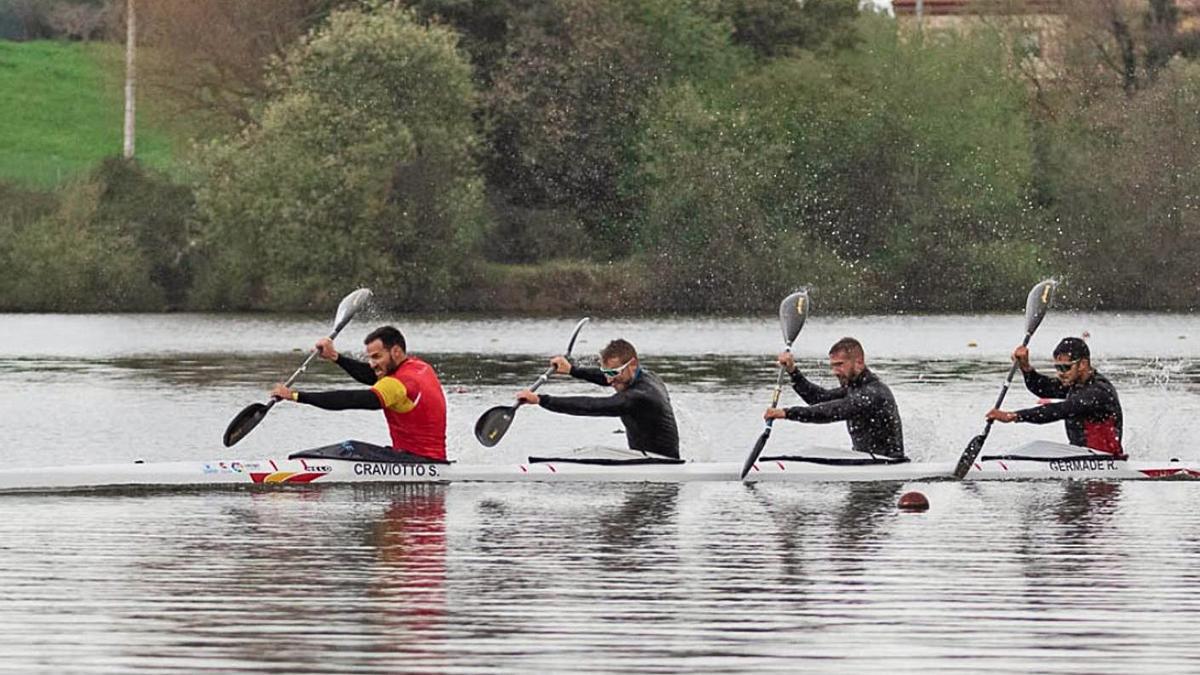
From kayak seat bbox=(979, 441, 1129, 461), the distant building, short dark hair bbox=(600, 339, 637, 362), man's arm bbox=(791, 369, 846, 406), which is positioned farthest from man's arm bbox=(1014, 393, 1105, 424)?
the distant building

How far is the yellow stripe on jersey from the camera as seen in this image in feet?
66.4

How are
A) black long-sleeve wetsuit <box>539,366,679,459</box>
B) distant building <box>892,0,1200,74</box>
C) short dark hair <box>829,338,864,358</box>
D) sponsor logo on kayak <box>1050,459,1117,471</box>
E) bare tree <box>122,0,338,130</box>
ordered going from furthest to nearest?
distant building <box>892,0,1200,74</box> → bare tree <box>122,0,338,130</box> → sponsor logo on kayak <box>1050,459,1117,471</box> → short dark hair <box>829,338,864,358</box> → black long-sleeve wetsuit <box>539,366,679,459</box>

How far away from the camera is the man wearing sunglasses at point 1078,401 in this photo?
2152cm

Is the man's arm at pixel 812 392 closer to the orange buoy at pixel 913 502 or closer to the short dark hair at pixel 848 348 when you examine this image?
the short dark hair at pixel 848 348

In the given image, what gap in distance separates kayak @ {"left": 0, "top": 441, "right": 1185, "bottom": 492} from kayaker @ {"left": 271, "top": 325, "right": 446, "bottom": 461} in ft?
0.62

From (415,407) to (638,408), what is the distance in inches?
74.4

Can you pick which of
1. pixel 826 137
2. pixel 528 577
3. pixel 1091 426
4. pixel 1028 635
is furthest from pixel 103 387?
pixel 826 137

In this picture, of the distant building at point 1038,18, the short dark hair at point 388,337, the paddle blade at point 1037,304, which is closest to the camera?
the short dark hair at point 388,337

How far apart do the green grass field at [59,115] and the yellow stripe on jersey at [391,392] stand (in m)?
61.5

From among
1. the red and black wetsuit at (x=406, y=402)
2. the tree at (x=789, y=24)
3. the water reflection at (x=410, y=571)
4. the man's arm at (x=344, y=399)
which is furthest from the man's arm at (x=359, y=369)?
the tree at (x=789, y=24)

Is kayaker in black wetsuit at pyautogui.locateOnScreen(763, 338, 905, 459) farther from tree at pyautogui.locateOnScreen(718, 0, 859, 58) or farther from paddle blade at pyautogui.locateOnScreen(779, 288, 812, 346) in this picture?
tree at pyautogui.locateOnScreen(718, 0, 859, 58)

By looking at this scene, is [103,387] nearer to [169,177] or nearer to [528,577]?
[528,577]

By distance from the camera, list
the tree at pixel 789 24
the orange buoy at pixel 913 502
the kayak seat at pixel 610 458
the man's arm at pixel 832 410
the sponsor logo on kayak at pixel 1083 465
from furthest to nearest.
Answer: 1. the tree at pixel 789 24
2. the sponsor logo on kayak at pixel 1083 465
3. the kayak seat at pixel 610 458
4. the man's arm at pixel 832 410
5. the orange buoy at pixel 913 502

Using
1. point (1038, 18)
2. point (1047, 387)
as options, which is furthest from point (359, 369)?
point (1038, 18)
